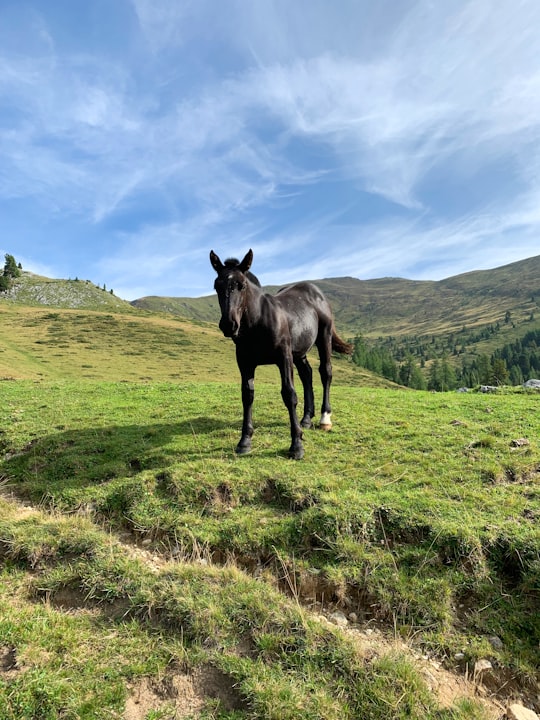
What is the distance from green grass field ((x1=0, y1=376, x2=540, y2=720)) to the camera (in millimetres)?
3131

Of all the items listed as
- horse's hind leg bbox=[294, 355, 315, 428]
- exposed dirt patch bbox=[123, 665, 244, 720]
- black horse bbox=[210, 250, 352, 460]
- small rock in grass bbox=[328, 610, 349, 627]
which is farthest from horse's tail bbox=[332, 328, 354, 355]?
exposed dirt patch bbox=[123, 665, 244, 720]

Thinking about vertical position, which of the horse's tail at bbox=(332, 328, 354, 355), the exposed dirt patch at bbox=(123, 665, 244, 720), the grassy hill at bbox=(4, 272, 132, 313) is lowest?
the exposed dirt patch at bbox=(123, 665, 244, 720)

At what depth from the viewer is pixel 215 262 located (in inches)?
268

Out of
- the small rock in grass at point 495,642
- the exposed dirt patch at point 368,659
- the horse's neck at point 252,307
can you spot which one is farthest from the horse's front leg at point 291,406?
the small rock in grass at point 495,642

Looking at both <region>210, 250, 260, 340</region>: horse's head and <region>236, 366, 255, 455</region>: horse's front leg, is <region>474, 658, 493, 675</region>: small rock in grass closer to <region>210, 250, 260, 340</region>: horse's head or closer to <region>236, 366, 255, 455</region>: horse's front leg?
<region>210, 250, 260, 340</region>: horse's head

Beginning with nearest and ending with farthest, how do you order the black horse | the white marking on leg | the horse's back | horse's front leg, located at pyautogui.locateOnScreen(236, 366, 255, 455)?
the black horse, horse's front leg, located at pyautogui.locateOnScreen(236, 366, 255, 455), the horse's back, the white marking on leg

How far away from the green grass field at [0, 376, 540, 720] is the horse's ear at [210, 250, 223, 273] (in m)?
3.60

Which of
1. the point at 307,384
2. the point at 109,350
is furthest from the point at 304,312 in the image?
the point at 109,350

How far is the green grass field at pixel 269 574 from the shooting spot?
313 cm

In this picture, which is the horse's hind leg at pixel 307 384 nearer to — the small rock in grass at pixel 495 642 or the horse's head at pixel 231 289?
the horse's head at pixel 231 289

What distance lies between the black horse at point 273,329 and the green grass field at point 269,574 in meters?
0.96

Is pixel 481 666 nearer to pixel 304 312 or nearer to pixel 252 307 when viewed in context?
pixel 252 307

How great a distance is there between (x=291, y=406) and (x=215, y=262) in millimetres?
3137

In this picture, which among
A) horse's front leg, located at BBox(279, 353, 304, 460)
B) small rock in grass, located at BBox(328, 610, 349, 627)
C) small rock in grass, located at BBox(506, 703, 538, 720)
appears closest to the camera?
small rock in grass, located at BBox(506, 703, 538, 720)
